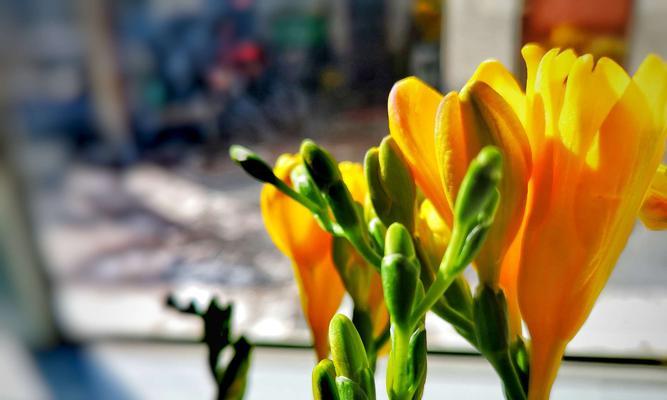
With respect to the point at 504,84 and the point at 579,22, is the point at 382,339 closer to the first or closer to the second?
the point at 504,84

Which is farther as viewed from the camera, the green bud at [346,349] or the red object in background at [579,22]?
the red object in background at [579,22]

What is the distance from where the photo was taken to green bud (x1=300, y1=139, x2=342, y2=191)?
26 centimetres

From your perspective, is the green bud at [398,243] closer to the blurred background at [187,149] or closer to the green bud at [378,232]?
the green bud at [378,232]

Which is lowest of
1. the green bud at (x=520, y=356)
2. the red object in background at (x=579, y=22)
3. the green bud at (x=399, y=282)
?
the green bud at (x=520, y=356)

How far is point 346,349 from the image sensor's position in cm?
24

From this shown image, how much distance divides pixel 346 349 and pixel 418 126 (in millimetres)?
88

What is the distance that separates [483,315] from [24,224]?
94 cm

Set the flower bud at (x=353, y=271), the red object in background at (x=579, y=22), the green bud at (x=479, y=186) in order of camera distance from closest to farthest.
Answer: the green bud at (x=479, y=186) → the flower bud at (x=353, y=271) → the red object in background at (x=579, y=22)

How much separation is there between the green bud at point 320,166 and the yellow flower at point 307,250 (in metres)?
0.04

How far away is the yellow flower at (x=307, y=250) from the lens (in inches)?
12.1

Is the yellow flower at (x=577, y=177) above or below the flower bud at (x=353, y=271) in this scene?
above

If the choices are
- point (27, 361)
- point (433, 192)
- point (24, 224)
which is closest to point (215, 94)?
point (24, 224)

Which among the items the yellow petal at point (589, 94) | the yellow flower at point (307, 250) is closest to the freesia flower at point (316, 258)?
the yellow flower at point (307, 250)

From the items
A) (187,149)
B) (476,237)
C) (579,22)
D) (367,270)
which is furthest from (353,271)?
(187,149)
